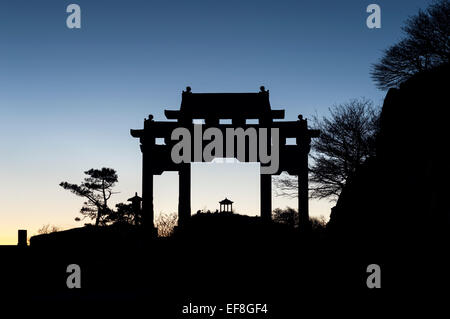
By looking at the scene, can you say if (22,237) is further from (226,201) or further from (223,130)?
(226,201)

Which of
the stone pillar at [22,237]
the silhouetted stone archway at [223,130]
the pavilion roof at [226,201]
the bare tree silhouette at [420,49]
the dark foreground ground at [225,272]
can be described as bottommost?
the dark foreground ground at [225,272]

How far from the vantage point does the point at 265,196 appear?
12.8 meters

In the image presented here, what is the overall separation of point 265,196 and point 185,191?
2.43m

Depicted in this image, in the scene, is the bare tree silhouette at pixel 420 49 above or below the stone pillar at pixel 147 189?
above

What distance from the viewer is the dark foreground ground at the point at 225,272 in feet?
24.2

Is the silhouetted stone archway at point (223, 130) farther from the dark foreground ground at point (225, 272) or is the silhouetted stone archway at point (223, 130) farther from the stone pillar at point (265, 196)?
the dark foreground ground at point (225, 272)

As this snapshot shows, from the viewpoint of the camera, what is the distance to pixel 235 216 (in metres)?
12.9

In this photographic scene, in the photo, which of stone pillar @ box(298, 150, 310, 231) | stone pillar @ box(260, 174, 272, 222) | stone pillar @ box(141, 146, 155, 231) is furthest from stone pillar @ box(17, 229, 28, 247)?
stone pillar @ box(298, 150, 310, 231)

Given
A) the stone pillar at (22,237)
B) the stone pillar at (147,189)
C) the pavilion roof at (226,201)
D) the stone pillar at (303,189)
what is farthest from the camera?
the pavilion roof at (226,201)

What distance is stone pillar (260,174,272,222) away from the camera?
1272 centimetres

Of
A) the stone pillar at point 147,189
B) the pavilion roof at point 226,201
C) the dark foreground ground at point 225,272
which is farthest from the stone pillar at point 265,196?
the pavilion roof at point 226,201

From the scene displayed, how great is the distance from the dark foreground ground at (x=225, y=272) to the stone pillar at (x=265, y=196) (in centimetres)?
110

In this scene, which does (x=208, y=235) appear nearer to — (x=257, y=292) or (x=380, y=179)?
(x=257, y=292)
